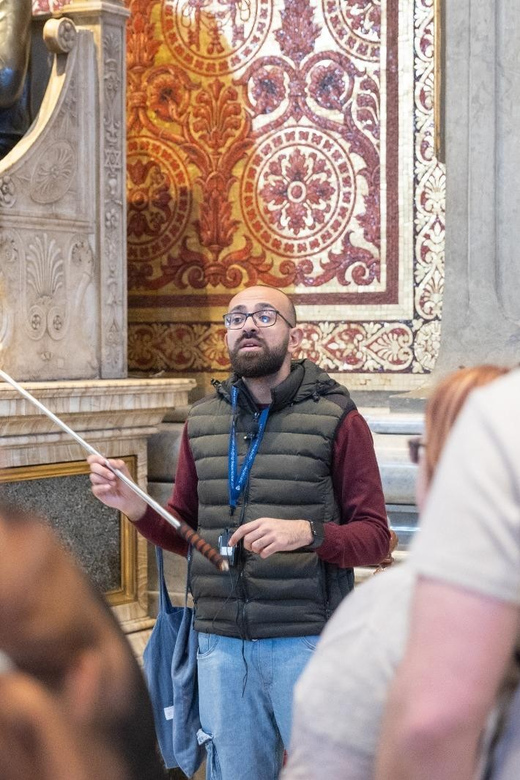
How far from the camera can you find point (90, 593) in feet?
3.88

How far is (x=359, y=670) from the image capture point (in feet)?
4.17

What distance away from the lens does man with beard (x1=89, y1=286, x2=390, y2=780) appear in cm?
295

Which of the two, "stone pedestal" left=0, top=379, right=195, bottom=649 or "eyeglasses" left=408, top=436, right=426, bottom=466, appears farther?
"stone pedestal" left=0, top=379, right=195, bottom=649

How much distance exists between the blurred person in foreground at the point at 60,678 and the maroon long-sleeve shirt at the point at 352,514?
172 centimetres

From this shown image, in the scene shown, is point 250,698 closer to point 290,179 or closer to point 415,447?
point 415,447

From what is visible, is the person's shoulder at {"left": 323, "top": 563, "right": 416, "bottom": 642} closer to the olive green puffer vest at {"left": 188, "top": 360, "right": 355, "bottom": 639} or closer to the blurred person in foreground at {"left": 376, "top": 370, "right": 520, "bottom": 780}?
the blurred person in foreground at {"left": 376, "top": 370, "right": 520, "bottom": 780}

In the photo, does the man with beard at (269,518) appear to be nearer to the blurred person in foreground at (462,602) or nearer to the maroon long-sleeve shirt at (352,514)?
the maroon long-sleeve shirt at (352,514)

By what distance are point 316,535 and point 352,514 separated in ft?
0.63

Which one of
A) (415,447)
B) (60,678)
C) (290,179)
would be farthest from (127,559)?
(60,678)

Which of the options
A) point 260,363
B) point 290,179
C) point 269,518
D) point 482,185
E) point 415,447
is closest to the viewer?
point 415,447

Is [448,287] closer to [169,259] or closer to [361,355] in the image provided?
[361,355]

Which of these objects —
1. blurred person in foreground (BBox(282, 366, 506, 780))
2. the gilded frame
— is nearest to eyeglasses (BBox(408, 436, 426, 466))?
blurred person in foreground (BBox(282, 366, 506, 780))

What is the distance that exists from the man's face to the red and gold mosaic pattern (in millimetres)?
1850

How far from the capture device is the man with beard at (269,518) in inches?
116
